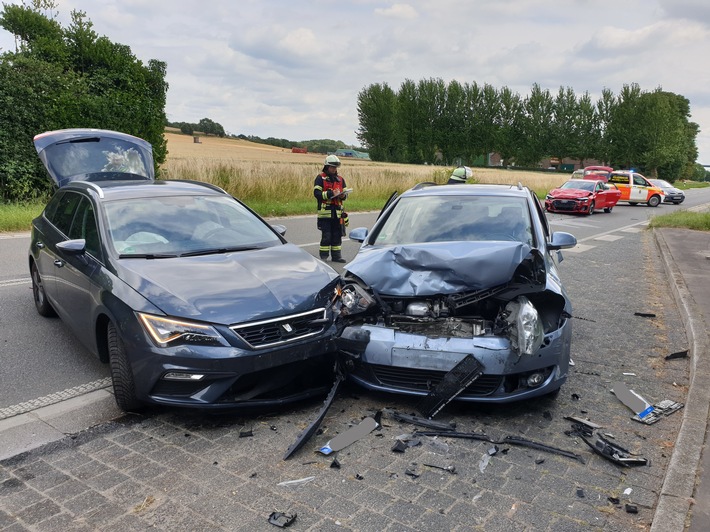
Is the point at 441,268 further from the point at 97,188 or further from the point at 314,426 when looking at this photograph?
the point at 97,188

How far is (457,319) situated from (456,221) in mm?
1606

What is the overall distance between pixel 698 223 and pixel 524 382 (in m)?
17.7

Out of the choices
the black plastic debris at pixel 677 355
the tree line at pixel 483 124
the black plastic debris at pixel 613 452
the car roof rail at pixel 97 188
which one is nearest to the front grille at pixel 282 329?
the black plastic debris at pixel 613 452

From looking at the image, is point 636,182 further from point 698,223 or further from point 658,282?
point 658,282

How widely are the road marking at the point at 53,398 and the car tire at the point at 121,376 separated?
1.97ft

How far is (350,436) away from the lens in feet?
12.7

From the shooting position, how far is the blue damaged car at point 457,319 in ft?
13.3

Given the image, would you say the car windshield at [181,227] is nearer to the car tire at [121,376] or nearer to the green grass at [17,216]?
the car tire at [121,376]

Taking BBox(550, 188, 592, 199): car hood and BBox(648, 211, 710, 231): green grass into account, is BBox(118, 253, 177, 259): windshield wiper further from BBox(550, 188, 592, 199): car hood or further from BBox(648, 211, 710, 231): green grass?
BBox(550, 188, 592, 199): car hood

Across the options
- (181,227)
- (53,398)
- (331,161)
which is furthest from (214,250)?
(331,161)

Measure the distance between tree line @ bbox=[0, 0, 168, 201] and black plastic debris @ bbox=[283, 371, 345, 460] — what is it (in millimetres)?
13609

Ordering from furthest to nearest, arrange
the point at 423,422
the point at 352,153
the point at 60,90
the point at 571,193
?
1. the point at 352,153
2. the point at 571,193
3. the point at 60,90
4. the point at 423,422

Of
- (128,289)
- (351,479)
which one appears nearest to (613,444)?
(351,479)

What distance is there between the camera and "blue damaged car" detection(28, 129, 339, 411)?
3771 millimetres
